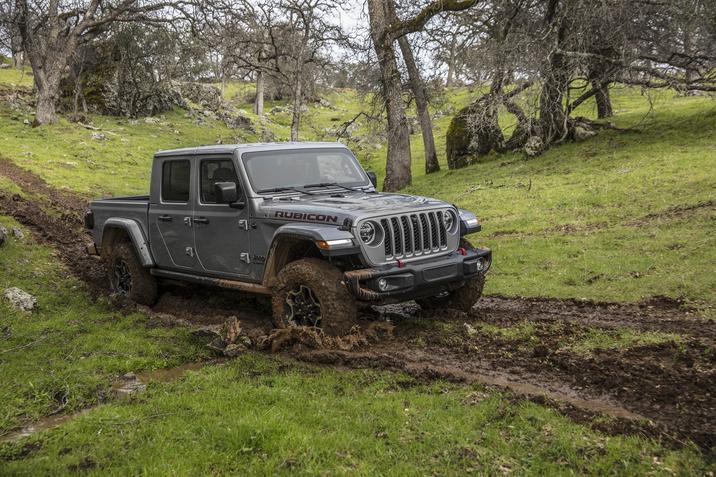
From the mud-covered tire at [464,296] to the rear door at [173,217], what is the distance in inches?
123

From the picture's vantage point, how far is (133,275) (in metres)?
8.79

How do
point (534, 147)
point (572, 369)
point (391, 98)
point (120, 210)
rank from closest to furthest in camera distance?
point (572, 369) < point (120, 210) < point (391, 98) < point (534, 147)

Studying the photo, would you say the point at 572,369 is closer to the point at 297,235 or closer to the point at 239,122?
the point at 297,235

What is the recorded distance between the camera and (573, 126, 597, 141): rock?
2183cm

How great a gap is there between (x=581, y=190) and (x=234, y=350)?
1198 centimetres

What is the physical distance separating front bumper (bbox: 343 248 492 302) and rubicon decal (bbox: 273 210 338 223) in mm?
583

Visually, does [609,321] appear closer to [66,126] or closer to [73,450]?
[73,450]

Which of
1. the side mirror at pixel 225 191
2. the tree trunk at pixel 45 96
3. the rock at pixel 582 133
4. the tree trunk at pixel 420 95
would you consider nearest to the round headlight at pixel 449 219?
the side mirror at pixel 225 191

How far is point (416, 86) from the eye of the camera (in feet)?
80.3

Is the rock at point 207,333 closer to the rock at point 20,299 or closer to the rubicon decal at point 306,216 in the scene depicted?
the rubicon decal at point 306,216

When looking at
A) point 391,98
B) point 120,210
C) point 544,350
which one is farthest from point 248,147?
point 391,98

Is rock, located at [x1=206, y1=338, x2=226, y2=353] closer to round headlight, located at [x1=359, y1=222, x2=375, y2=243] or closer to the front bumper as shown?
the front bumper

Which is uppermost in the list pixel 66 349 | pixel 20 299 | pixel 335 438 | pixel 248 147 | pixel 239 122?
pixel 239 122

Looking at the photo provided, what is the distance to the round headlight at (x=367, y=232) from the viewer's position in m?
6.17
